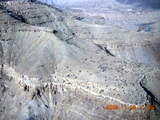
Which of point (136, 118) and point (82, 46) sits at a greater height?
point (82, 46)

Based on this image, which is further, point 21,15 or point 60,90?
point 21,15

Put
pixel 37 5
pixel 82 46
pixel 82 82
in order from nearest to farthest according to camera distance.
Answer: pixel 82 82 < pixel 82 46 < pixel 37 5

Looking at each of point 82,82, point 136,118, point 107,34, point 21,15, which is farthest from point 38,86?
point 107,34

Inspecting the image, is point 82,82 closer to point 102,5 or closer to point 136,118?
point 136,118

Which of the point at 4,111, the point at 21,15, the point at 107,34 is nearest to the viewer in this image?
the point at 4,111

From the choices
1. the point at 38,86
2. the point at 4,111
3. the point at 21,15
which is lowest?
the point at 4,111

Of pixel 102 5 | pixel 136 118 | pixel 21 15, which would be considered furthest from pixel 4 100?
pixel 102 5
